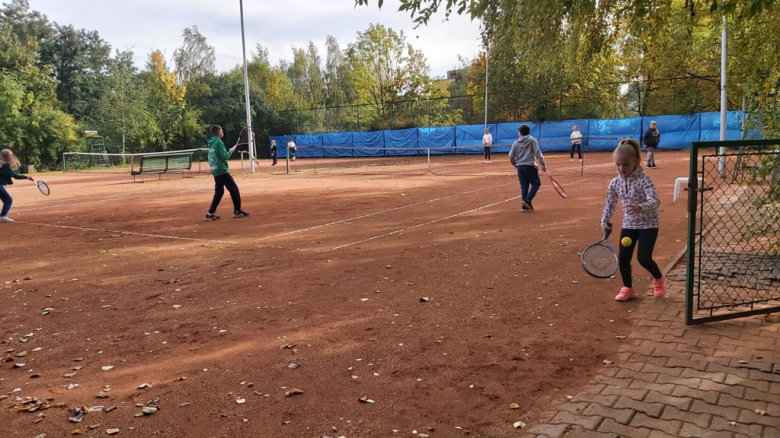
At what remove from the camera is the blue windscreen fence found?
30.8 meters

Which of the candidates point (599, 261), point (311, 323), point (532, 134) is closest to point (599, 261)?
point (599, 261)

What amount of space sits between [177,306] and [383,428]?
131 inches

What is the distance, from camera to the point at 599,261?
19.2 ft

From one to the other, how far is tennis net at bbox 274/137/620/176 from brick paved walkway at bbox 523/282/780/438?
18.3 metres

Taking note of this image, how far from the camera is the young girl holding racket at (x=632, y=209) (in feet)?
17.2

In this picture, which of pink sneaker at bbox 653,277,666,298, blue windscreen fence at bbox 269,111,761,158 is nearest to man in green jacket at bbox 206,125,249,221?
pink sneaker at bbox 653,277,666,298

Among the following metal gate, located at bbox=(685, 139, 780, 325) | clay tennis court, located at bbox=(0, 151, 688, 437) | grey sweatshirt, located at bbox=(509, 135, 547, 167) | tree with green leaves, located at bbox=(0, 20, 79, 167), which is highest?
tree with green leaves, located at bbox=(0, 20, 79, 167)

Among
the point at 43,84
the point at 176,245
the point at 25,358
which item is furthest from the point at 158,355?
the point at 43,84

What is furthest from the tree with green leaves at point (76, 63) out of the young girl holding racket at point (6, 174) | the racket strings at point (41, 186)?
the young girl holding racket at point (6, 174)

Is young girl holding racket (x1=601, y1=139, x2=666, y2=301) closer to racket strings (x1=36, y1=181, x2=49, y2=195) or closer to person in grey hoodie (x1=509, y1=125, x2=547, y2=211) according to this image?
person in grey hoodie (x1=509, y1=125, x2=547, y2=211)

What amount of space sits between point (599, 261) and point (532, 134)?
1294 inches

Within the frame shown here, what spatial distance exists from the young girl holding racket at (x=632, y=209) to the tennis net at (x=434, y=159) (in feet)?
56.6

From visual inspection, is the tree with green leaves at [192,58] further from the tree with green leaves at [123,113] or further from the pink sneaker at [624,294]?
the pink sneaker at [624,294]

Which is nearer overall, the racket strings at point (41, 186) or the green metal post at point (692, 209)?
the green metal post at point (692, 209)
